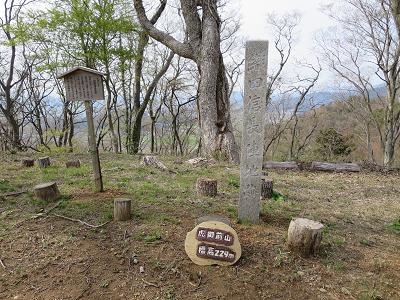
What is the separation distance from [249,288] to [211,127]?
5614mm

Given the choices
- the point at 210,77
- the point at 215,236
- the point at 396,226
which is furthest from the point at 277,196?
the point at 210,77

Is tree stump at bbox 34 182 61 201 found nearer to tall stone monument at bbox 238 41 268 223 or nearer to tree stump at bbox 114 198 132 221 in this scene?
tree stump at bbox 114 198 132 221

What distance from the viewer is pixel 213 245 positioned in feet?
9.92

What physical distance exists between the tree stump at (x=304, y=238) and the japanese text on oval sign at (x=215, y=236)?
2.08 feet

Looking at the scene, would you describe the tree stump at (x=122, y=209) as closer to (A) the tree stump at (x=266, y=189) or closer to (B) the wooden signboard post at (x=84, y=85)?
(B) the wooden signboard post at (x=84, y=85)

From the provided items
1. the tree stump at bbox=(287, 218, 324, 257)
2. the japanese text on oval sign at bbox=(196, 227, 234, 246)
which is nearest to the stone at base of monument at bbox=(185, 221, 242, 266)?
the japanese text on oval sign at bbox=(196, 227, 234, 246)

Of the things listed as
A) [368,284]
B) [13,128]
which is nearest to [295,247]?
[368,284]

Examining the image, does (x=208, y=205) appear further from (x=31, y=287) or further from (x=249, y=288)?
(x=31, y=287)

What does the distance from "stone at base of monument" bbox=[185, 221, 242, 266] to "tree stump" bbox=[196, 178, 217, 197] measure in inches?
73.5

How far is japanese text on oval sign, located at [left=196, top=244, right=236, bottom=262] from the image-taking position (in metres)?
3.00

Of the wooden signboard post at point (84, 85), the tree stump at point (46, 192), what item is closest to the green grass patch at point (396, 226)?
the wooden signboard post at point (84, 85)

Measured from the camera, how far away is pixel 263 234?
11.5ft

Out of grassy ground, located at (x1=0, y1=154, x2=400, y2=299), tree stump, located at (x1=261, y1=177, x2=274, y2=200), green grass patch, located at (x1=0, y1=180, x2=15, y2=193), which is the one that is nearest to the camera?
grassy ground, located at (x1=0, y1=154, x2=400, y2=299)

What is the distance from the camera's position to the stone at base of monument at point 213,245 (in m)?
3.00
